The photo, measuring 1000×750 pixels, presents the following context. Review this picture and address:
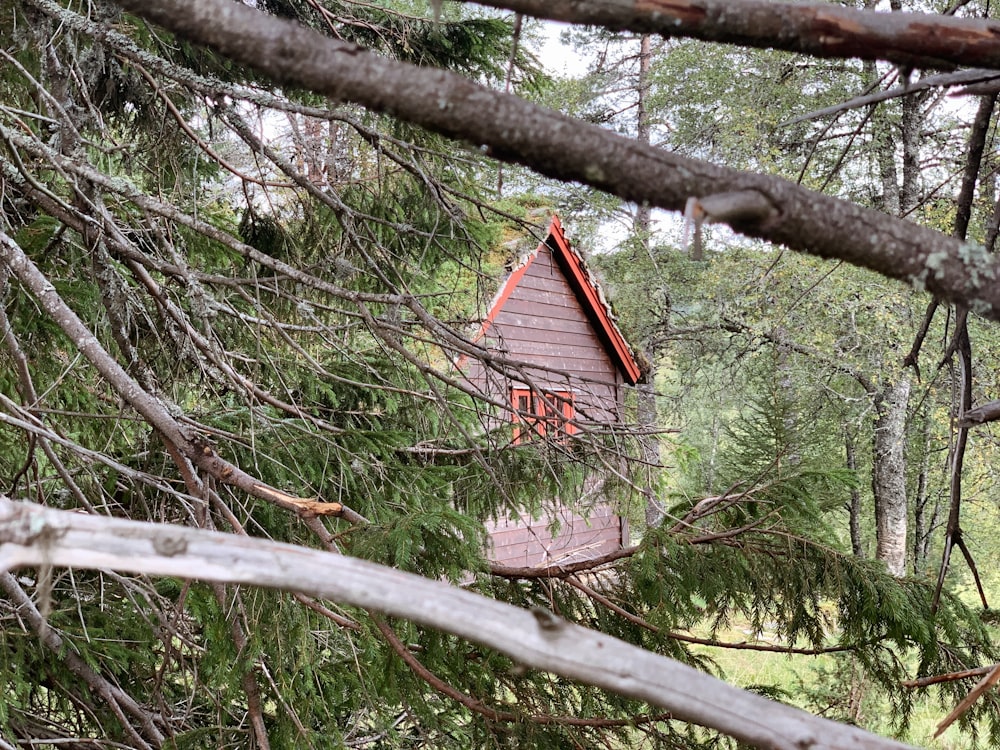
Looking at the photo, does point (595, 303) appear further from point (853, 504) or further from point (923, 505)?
point (923, 505)

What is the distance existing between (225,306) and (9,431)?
177 cm

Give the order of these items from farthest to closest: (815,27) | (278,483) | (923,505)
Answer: (923,505)
(278,483)
(815,27)

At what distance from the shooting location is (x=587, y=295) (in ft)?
39.9

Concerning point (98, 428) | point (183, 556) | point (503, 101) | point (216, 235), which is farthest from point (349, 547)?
point (98, 428)

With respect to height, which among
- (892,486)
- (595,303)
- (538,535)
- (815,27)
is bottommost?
(538,535)

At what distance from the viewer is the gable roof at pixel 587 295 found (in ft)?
35.5

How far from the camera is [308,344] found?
189 inches

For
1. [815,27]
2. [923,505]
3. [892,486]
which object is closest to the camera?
[815,27]

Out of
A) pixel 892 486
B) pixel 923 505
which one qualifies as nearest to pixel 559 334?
pixel 892 486

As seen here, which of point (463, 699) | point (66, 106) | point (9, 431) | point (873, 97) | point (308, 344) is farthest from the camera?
point (308, 344)

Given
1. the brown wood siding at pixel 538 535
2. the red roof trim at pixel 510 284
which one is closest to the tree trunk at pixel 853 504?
the brown wood siding at pixel 538 535

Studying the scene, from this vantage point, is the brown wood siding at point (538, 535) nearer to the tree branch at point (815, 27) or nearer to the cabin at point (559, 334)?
the cabin at point (559, 334)

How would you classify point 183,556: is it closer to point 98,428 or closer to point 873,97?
point 873,97

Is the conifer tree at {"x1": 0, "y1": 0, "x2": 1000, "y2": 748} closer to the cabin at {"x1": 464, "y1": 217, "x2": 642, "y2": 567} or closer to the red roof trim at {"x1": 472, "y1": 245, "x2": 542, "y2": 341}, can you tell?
the red roof trim at {"x1": 472, "y1": 245, "x2": 542, "y2": 341}
